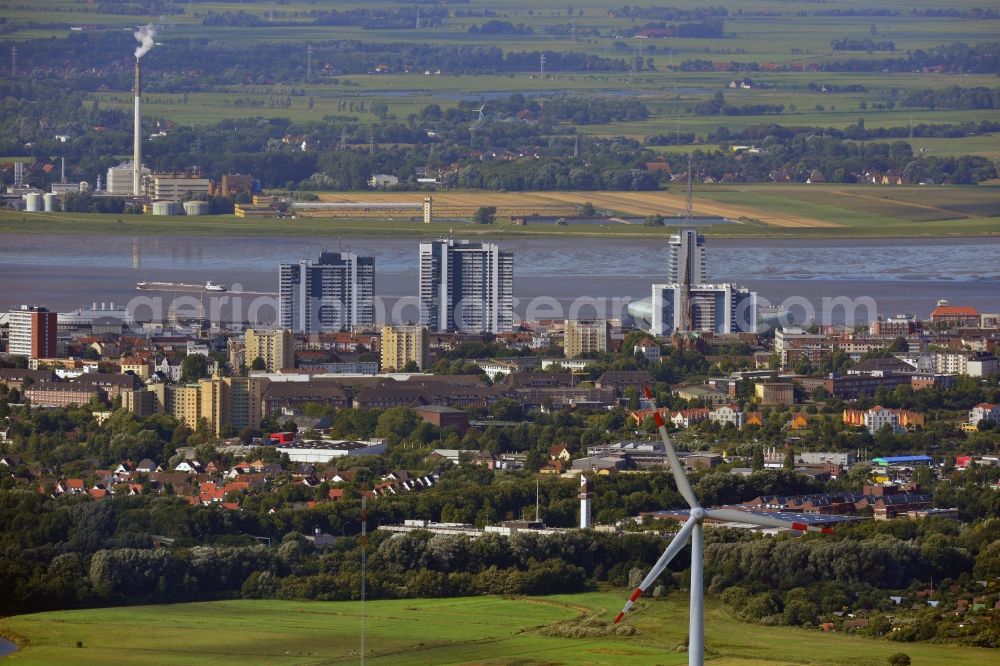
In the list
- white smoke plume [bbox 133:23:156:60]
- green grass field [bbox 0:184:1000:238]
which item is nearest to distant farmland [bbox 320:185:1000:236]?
green grass field [bbox 0:184:1000:238]

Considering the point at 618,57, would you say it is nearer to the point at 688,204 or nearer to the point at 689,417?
the point at 688,204

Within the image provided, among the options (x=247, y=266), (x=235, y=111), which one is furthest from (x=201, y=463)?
(x=235, y=111)

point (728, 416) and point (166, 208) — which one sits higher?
point (166, 208)

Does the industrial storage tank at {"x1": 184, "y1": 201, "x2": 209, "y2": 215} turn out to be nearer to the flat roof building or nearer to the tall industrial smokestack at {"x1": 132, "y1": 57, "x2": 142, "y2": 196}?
the tall industrial smokestack at {"x1": 132, "y1": 57, "x2": 142, "y2": 196}

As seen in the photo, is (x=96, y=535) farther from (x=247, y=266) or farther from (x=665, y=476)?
(x=247, y=266)

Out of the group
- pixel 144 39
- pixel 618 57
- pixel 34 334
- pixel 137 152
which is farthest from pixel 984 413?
pixel 618 57
